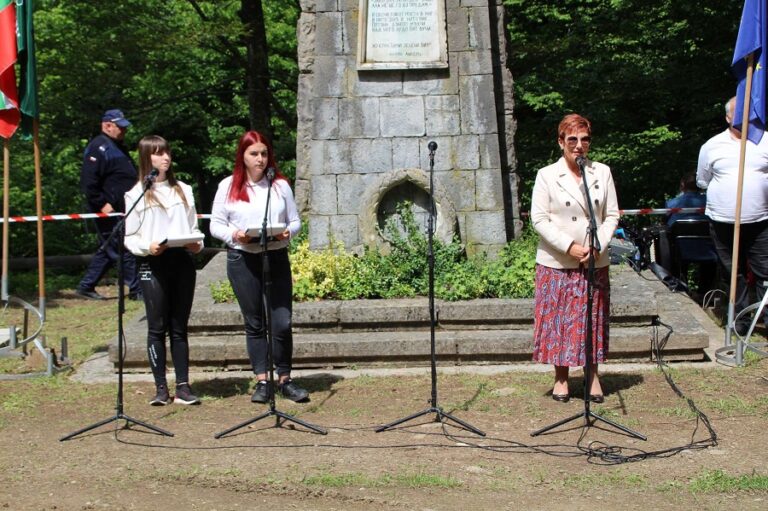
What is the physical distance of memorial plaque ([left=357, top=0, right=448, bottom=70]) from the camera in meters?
10.0

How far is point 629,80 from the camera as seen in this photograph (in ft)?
54.4

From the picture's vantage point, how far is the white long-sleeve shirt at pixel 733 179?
853 cm

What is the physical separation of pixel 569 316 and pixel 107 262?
253 inches

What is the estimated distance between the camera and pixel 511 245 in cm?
1012

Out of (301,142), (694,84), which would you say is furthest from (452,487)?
(694,84)

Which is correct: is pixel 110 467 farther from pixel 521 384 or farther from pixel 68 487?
pixel 521 384

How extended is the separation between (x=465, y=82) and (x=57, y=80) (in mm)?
9542

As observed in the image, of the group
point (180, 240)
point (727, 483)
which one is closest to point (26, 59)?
point (180, 240)

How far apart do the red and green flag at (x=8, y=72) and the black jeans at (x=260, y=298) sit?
98.9 inches

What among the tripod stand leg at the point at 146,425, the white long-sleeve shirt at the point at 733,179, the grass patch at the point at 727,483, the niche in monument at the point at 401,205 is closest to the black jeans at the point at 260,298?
the tripod stand leg at the point at 146,425

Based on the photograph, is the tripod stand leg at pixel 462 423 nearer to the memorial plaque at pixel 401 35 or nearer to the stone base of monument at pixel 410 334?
the stone base of monument at pixel 410 334

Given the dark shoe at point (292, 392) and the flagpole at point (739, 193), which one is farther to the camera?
the flagpole at point (739, 193)

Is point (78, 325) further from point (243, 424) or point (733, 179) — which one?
point (733, 179)

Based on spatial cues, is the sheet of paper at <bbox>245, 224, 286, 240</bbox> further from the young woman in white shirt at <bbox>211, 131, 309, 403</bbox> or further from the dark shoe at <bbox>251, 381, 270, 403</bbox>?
the dark shoe at <bbox>251, 381, 270, 403</bbox>
